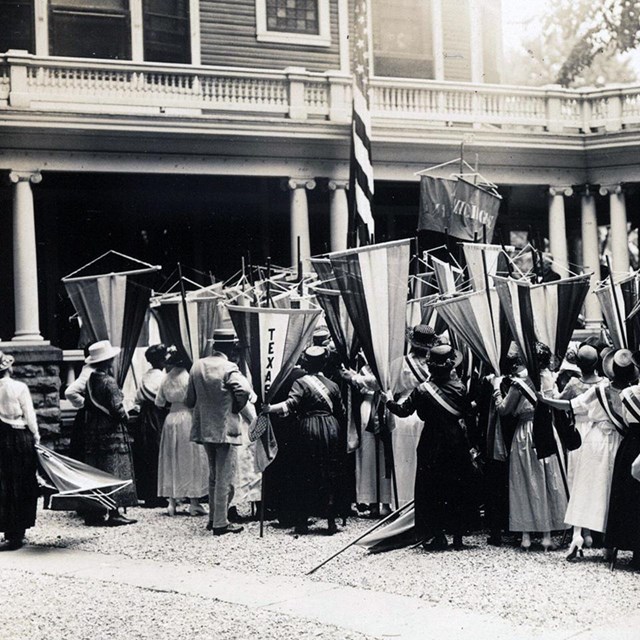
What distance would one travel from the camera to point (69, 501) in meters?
9.87

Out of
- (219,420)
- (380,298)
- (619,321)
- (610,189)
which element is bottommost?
(219,420)

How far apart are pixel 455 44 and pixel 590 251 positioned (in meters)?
5.07

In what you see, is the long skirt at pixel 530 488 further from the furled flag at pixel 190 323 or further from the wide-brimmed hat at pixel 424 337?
the furled flag at pixel 190 323

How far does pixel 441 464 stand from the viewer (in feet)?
29.4

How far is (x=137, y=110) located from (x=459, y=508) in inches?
397

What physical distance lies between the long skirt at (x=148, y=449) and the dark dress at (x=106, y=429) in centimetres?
124

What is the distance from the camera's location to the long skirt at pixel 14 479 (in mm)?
9688

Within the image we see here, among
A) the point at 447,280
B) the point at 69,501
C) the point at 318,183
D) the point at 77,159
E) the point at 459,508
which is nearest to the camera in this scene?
the point at 459,508

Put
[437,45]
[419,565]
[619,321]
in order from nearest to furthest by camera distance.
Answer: [419,565], [619,321], [437,45]

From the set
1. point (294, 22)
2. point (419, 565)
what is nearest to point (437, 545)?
point (419, 565)

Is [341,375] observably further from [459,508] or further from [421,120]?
[421,120]

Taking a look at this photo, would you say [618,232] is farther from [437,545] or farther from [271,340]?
[437,545]

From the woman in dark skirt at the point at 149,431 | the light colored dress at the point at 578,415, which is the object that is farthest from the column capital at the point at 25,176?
the light colored dress at the point at 578,415

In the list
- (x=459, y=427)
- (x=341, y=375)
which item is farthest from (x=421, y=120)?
(x=459, y=427)
